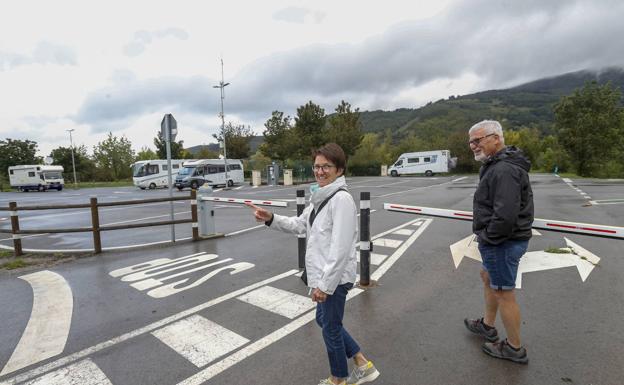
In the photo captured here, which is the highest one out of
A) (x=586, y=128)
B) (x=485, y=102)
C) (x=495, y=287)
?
(x=485, y=102)

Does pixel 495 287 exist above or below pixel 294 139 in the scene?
below

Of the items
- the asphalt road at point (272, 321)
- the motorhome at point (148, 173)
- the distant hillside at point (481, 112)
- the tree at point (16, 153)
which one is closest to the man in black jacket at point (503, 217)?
the asphalt road at point (272, 321)

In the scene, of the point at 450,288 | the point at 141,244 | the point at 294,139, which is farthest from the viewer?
the point at 294,139

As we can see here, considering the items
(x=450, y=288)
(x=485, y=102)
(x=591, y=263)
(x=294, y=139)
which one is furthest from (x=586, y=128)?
(x=485, y=102)

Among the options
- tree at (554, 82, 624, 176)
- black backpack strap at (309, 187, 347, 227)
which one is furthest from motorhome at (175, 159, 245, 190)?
tree at (554, 82, 624, 176)

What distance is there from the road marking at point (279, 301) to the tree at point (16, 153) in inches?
2781

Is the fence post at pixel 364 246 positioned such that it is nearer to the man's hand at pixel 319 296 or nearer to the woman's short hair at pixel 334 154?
the woman's short hair at pixel 334 154

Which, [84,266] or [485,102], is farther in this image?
[485,102]

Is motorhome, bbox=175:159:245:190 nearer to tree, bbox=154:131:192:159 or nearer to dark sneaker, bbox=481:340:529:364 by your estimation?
tree, bbox=154:131:192:159

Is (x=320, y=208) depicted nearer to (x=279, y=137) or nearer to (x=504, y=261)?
(x=504, y=261)

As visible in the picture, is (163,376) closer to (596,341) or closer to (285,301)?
(285,301)

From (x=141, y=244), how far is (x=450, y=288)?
260 inches

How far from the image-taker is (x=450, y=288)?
4.45 m

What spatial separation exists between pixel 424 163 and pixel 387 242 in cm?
3657
